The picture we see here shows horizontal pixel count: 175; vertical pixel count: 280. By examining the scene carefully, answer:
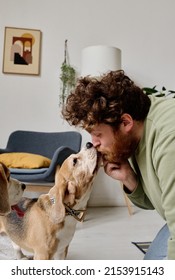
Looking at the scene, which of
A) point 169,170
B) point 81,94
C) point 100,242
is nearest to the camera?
point 169,170

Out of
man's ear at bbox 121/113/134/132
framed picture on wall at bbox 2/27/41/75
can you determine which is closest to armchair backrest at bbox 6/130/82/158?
framed picture on wall at bbox 2/27/41/75

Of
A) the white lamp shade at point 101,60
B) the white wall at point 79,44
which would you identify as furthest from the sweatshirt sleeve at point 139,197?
the white wall at point 79,44

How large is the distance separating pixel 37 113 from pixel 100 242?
6.03 ft

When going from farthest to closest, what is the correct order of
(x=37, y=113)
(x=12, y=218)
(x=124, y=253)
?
(x=37, y=113) → (x=124, y=253) → (x=12, y=218)

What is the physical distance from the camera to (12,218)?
1610 millimetres

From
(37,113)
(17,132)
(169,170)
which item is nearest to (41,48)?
(37,113)

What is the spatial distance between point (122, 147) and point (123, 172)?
0.18 metres

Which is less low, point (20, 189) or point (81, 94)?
point (81, 94)

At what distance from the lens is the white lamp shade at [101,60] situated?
3.06m

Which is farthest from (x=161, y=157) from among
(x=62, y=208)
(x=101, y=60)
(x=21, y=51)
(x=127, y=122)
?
(x=21, y=51)

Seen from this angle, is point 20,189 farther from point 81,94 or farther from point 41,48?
point 41,48

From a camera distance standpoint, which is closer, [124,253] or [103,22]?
[124,253]

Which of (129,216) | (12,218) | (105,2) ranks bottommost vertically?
(129,216)

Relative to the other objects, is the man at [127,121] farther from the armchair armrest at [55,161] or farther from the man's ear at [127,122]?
the armchair armrest at [55,161]
